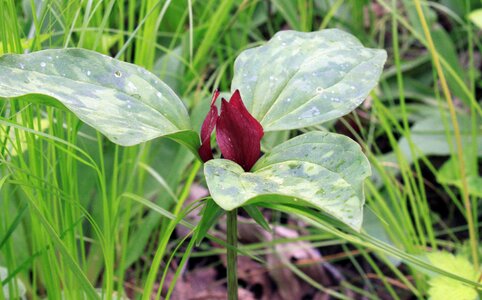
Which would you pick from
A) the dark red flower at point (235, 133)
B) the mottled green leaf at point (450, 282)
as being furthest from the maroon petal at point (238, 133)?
the mottled green leaf at point (450, 282)

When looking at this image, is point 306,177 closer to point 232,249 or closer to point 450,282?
point 232,249

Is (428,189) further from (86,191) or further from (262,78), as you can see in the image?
(262,78)

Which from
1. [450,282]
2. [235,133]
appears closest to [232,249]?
[235,133]

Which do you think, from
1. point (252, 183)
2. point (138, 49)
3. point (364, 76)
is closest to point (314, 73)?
point (364, 76)

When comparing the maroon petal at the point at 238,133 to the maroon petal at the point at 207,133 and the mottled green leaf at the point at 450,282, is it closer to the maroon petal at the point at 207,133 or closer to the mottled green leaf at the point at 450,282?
the maroon petal at the point at 207,133

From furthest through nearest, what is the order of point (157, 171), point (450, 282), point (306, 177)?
point (157, 171)
point (450, 282)
point (306, 177)

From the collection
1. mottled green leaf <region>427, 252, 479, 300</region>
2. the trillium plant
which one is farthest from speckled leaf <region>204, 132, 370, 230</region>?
mottled green leaf <region>427, 252, 479, 300</region>
